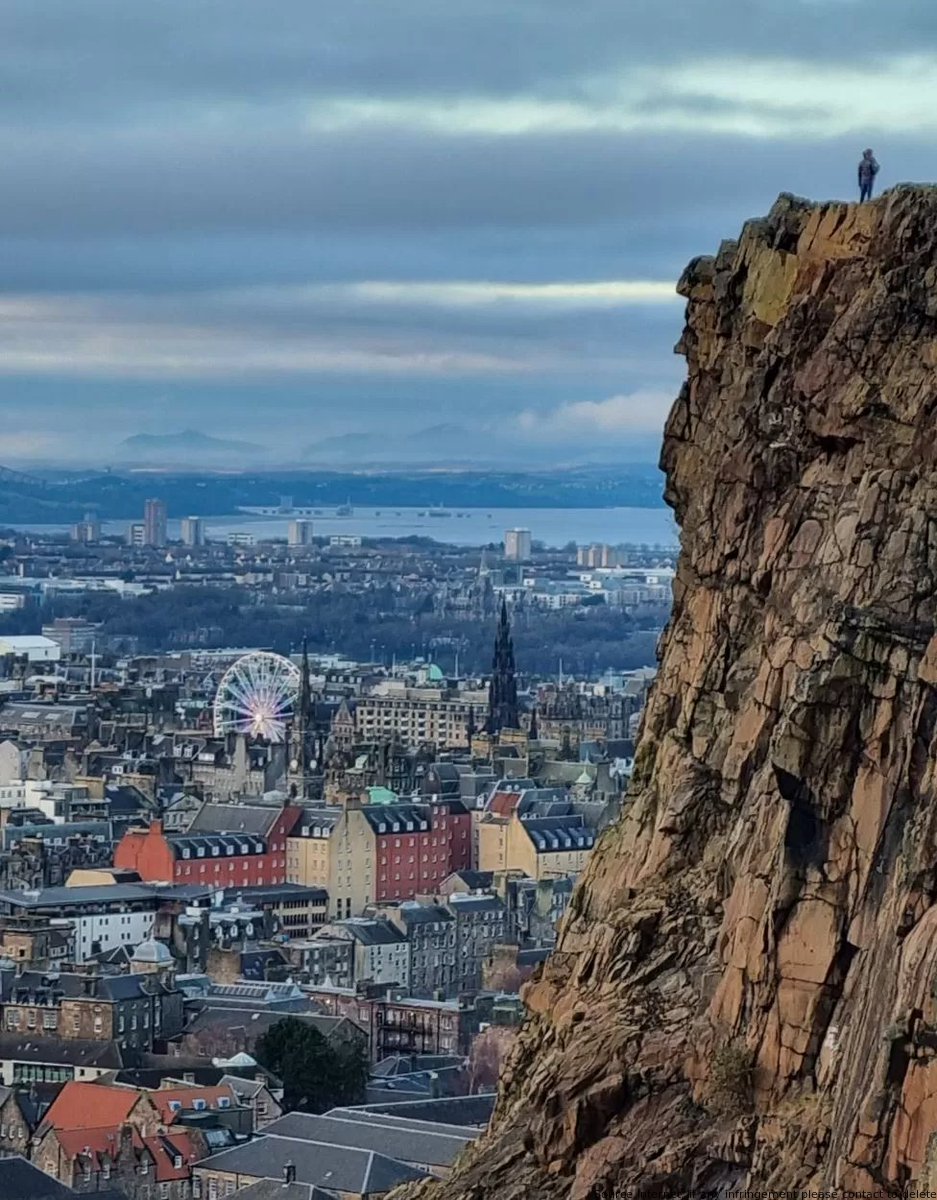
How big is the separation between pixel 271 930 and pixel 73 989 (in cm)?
1944

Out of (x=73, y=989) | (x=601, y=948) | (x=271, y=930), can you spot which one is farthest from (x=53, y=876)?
(x=601, y=948)

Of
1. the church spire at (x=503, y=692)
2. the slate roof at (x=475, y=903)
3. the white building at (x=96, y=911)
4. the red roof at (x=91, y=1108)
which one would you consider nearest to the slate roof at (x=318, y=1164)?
the red roof at (x=91, y=1108)

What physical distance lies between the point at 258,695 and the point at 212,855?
5724 cm

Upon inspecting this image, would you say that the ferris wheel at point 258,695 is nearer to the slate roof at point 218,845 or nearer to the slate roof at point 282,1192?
the slate roof at point 218,845

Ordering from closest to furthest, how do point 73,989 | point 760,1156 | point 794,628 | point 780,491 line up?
point 760,1156
point 794,628
point 780,491
point 73,989

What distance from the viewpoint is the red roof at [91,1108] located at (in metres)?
64.4

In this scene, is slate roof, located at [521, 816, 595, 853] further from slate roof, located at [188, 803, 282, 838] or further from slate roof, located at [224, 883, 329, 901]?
slate roof, located at [224, 883, 329, 901]

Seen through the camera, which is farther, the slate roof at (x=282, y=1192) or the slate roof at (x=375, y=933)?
the slate roof at (x=375, y=933)

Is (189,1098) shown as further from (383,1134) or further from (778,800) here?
(778,800)

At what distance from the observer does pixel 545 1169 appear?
1789 centimetres

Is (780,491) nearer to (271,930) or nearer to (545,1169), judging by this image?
(545,1169)

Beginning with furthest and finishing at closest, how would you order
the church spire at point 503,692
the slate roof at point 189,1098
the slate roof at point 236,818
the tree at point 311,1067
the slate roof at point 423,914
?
the church spire at point 503,692 < the slate roof at point 236,818 < the slate roof at point 423,914 < the tree at point 311,1067 < the slate roof at point 189,1098

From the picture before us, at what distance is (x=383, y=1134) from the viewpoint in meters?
58.0

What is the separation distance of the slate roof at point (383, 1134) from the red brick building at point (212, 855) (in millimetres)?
47018
